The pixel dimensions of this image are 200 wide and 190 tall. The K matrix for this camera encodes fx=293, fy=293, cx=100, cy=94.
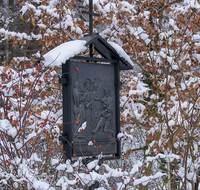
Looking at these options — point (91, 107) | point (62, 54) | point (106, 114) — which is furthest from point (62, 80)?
point (106, 114)

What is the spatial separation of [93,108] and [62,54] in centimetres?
80

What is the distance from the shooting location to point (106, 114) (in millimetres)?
3824

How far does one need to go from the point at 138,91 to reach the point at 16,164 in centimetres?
245

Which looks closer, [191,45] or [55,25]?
[191,45]

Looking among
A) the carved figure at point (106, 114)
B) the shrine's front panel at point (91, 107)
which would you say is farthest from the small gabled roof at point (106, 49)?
the carved figure at point (106, 114)

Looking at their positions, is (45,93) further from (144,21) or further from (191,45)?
(191,45)

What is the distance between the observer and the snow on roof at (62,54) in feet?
10.7

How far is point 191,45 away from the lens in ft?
17.5

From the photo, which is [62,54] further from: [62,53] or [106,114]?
[106,114]

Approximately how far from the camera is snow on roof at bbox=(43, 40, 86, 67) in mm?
3270

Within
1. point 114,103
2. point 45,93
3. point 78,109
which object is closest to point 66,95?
point 78,109

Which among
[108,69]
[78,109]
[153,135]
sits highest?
[108,69]

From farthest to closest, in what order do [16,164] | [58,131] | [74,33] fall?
[74,33]
[58,131]
[16,164]

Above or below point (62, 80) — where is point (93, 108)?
below
